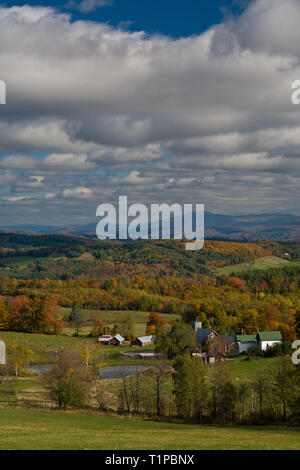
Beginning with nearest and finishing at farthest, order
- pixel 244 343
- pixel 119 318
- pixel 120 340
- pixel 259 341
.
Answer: pixel 259 341 → pixel 244 343 → pixel 120 340 → pixel 119 318

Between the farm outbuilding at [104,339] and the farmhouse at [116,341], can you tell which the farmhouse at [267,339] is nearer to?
the farmhouse at [116,341]

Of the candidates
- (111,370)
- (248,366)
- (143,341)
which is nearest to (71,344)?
(143,341)

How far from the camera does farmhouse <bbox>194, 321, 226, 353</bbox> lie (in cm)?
7719

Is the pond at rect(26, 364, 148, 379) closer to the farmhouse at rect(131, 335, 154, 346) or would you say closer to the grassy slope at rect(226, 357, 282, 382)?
the grassy slope at rect(226, 357, 282, 382)

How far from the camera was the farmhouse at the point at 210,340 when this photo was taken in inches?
3039

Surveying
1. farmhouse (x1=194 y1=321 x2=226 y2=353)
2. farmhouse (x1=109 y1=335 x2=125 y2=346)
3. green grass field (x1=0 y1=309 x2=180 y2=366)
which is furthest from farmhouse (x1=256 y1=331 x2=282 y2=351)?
farmhouse (x1=109 y1=335 x2=125 y2=346)

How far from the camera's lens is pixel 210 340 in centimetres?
7875

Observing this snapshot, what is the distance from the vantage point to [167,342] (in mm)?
73688

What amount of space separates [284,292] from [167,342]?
3115 inches

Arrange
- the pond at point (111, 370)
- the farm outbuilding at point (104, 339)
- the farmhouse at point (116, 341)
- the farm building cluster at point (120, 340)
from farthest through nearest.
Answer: the farmhouse at point (116, 341), the farm outbuilding at point (104, 339), the farm building cluster at point (120, 340), the pond at point (111, 370)

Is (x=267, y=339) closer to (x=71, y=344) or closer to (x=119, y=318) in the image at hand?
(x=71, y=344)

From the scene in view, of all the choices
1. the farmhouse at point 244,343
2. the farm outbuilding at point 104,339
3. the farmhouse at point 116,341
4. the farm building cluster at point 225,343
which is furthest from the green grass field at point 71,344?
the farmhouse at point 244,343
